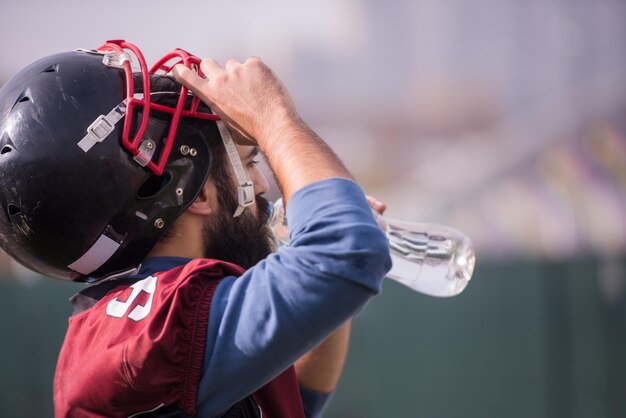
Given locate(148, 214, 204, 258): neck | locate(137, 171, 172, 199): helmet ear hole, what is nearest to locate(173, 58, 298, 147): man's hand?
locate(137, 171, 172, 199): helmet ear hole

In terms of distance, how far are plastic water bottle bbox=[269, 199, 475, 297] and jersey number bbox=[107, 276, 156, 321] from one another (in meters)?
0.79

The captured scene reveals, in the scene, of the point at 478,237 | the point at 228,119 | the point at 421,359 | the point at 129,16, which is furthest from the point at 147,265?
the point at 129,16

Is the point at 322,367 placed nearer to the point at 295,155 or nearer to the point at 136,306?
the point at 136,306

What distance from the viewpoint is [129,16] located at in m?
10.5

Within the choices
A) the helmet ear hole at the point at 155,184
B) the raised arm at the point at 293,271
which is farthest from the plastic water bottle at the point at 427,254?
the raised arm at the point at 293,271

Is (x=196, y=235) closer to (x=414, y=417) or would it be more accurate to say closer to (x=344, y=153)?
(x=414, y=417)

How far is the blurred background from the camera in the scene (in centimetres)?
726

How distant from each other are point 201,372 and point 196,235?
527 mm

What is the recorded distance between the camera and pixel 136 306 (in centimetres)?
195

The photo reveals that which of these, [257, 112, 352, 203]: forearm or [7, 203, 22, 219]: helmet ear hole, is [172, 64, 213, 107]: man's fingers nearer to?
[257, 112, 352, 203]: forearm

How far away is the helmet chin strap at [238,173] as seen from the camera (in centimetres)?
224

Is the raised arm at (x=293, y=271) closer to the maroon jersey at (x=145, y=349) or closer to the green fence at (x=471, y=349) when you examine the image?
the maroon jersey at (x=145, y=349)

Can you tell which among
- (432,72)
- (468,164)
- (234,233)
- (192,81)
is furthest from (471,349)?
(192,81)

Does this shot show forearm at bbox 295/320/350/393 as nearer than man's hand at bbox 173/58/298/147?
No
